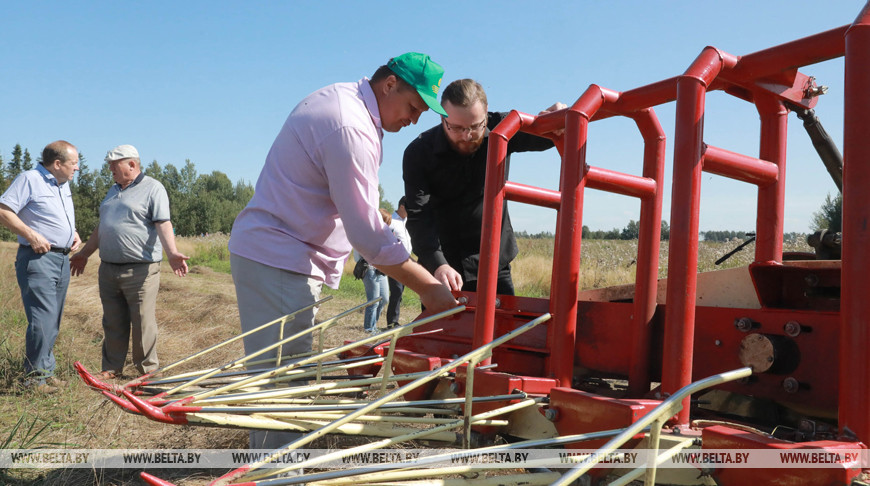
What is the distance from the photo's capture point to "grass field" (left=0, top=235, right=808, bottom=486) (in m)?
3.15

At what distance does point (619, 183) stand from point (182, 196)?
76.1 m

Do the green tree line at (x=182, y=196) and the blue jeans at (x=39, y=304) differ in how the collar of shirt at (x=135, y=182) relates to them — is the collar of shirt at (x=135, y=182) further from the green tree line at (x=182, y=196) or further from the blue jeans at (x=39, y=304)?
the green tree line at (x=182, y=196)

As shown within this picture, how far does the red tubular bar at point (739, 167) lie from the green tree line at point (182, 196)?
37.8 metres

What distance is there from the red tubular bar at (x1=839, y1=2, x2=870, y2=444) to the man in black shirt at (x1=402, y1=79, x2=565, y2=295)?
203cm

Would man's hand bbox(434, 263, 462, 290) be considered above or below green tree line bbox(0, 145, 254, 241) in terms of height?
below

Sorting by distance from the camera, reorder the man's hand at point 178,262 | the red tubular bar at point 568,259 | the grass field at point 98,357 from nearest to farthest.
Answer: the red tubular bar at point 568,259
the grass field at point 98,357
the man's hand at point 178,262

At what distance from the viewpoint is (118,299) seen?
5.44 metres

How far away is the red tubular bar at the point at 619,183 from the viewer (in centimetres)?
228

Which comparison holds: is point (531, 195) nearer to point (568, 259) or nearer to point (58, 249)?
point (568, 259)

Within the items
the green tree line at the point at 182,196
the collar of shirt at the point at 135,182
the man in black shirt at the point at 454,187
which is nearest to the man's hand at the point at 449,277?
the man in black shirt at the point at 454,187

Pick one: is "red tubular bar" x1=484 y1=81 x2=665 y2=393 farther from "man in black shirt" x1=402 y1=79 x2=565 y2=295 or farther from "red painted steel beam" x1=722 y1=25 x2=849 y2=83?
"man in black shirt" x1=402 y1=79 x2=565 y2=295

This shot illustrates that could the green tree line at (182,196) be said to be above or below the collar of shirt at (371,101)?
above

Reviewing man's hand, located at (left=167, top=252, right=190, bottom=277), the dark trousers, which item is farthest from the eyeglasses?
the dark trousers

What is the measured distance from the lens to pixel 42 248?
492cm
